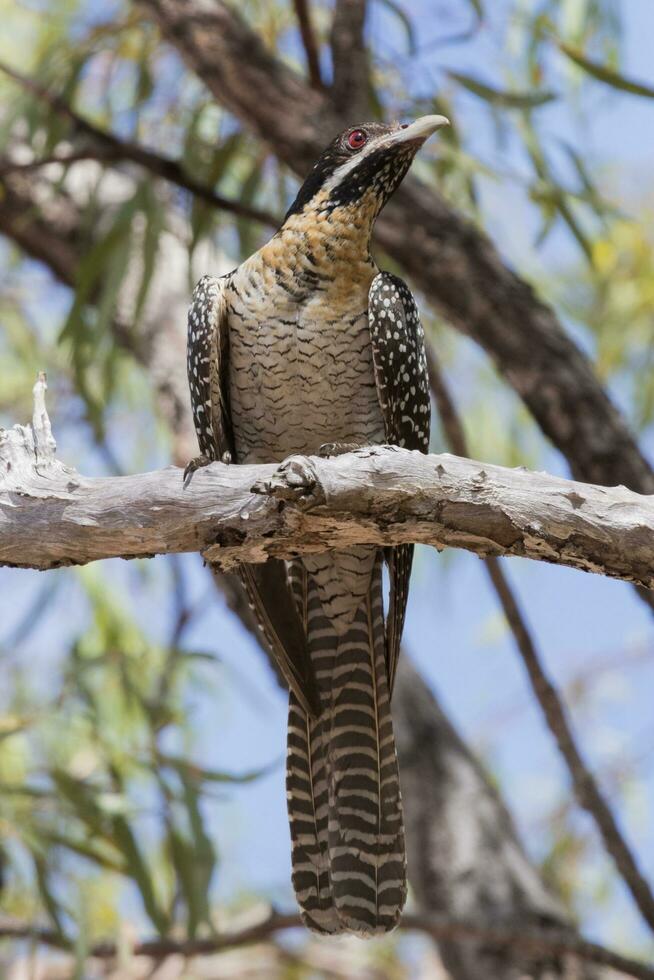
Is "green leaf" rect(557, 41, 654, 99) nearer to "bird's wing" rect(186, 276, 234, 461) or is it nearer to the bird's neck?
the bird's neck

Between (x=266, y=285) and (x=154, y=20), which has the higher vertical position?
(x=154, y=20)

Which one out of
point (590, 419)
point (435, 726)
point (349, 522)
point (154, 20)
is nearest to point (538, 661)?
point (435, 726)

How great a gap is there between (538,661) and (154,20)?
2518 mm

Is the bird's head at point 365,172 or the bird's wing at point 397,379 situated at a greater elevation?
the bird's head at point 365,172

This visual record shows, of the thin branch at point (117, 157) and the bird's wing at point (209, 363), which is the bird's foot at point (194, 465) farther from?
the thin branch at point (117, 157)

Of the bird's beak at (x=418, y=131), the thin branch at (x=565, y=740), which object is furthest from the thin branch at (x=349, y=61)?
the thin branch at (x=565, y=740)

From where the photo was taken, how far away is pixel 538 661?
4352 mm

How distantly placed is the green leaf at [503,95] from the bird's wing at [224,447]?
1420 millimetres

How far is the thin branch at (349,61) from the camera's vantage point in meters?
4.38

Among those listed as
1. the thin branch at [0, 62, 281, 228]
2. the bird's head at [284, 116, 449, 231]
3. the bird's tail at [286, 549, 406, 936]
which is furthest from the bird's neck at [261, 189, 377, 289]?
the thin branch at [0, 62, 281, 228]

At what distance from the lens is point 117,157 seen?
16.4 ft

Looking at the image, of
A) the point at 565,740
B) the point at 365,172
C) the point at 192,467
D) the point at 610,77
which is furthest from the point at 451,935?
the point at 610,77

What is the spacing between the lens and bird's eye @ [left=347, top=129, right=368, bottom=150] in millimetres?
3789

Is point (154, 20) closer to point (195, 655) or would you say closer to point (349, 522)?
point (195, 655)
